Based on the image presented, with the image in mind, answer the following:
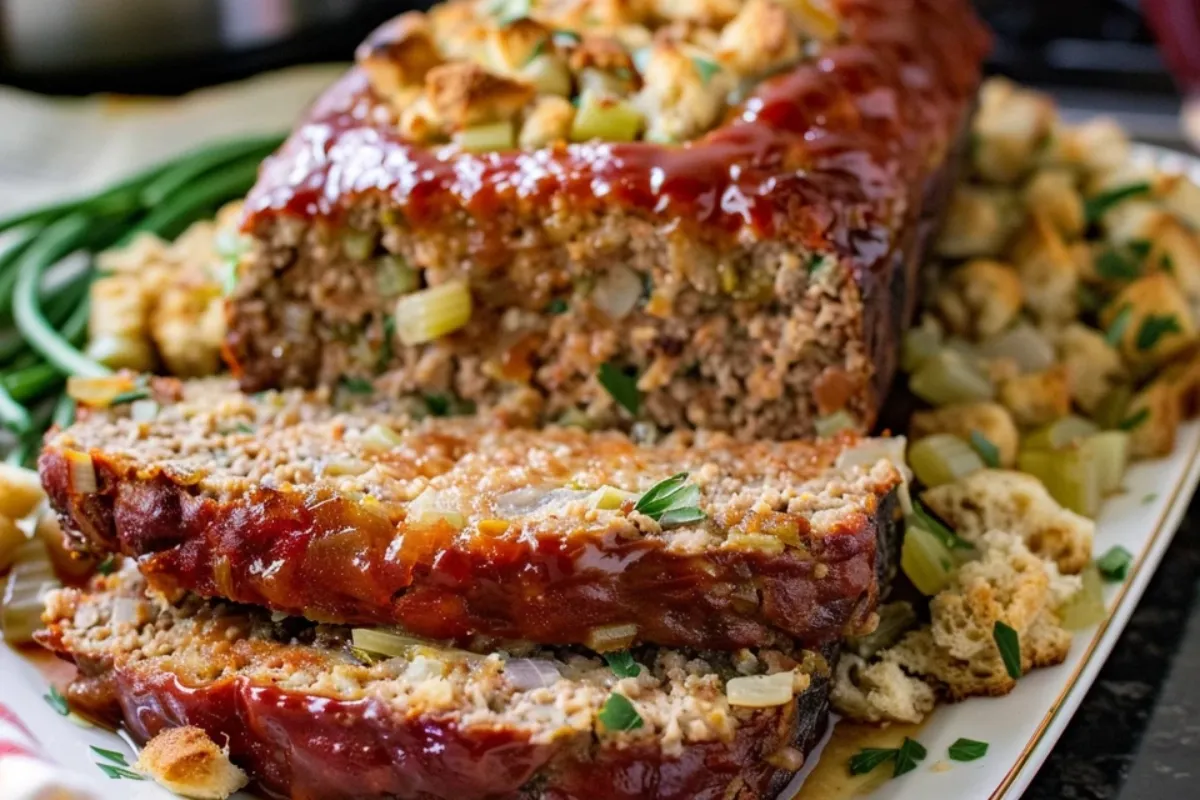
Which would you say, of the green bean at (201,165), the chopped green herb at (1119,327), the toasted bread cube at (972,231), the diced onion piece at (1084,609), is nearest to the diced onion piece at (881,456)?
the diced onion piece at (1084,609)

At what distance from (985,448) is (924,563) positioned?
757 millimetres

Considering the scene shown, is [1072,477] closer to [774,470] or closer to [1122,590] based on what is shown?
[1122,590]

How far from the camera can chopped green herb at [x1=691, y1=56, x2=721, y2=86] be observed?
4363 mm

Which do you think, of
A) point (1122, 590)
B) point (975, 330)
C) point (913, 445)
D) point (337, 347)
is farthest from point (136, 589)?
point (975, 330)

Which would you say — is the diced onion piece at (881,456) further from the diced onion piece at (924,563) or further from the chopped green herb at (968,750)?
the chopped green herb at (968,750)

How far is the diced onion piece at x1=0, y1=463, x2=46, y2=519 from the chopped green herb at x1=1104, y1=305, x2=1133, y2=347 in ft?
12.9

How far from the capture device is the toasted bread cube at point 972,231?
18.7 feet

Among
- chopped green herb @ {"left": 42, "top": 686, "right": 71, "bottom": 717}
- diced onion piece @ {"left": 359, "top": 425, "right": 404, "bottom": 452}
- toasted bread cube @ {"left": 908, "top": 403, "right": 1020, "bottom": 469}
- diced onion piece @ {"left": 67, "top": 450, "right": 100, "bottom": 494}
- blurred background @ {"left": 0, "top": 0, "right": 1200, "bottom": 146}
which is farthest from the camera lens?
blurred background @ {"left": 0, "top": 0, "right": 1200, "bottom": 146}

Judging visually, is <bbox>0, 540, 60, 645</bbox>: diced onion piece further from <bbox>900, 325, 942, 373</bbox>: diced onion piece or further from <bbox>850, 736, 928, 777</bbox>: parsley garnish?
<bbox>900, 325, 942, 373</bbox>: diced onion piece

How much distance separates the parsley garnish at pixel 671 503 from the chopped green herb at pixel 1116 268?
2.83 meters

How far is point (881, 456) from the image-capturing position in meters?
3.88

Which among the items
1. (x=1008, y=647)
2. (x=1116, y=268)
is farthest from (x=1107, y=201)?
(x=1008, y=647)

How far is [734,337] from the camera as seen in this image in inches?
166

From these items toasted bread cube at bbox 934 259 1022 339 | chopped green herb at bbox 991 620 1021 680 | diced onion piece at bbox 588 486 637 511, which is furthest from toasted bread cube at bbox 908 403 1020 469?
diced onion piece at bbox 588 486 637 511
